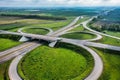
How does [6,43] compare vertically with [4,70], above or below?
above

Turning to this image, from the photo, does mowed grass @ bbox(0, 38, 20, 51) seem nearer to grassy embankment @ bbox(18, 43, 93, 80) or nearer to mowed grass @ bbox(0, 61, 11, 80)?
grassy embankment @ bbox(18, 43, 93, 80)

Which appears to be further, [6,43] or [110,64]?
[6,43]

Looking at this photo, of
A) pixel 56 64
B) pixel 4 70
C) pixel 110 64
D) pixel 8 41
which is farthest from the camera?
pixel 8 41

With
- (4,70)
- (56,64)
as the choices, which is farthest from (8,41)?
(56,64)

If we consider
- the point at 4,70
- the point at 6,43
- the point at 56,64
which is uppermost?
the point at 6,43

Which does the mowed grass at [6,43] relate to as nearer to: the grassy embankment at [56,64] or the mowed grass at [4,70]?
the grassy embankment at [56,64]

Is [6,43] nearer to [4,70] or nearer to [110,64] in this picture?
[4,70]

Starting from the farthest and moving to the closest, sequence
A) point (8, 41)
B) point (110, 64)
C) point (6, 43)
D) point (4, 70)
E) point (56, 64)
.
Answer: point (8, 41) < point (6, 43) < point (56, 64) < point (110, 64) < point (4, 70)

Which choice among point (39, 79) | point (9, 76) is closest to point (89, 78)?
point (39, 79)
